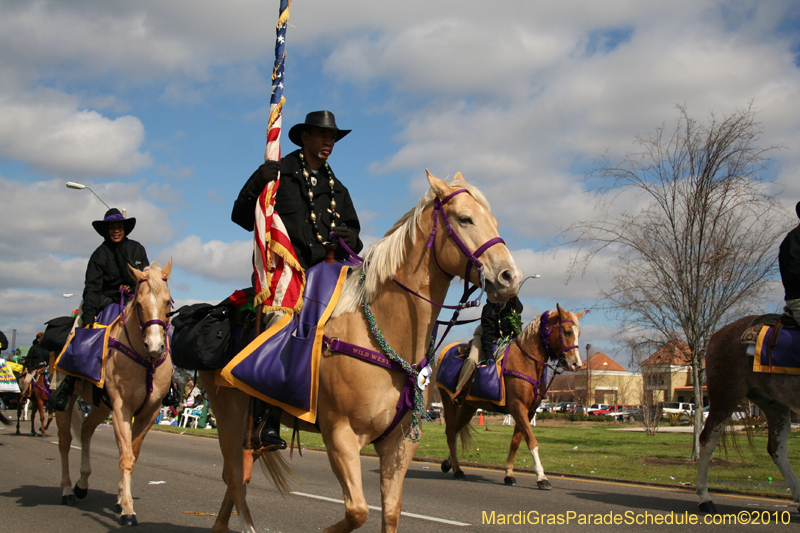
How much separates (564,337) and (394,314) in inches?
287

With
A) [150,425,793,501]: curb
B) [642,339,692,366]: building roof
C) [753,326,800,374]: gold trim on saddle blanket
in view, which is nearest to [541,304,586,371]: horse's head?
[150,425,793,501]: curb

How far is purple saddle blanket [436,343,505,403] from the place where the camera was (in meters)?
10.9

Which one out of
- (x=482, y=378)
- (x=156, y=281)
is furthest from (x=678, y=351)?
(x=156, y=281)

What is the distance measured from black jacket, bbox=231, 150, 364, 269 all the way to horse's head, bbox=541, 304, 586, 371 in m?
A: 6.44

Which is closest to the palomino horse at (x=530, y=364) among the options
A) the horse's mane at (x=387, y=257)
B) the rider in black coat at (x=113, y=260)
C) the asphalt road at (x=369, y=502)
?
the asphalt road at (x=369, y=502)

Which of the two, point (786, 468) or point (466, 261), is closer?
point (466, 261)

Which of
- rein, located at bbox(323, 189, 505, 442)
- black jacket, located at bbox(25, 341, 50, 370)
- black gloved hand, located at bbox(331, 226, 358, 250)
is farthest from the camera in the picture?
black jacket, located at bbox(25, 341, 50, 370)

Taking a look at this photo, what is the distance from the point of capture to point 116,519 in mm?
7105

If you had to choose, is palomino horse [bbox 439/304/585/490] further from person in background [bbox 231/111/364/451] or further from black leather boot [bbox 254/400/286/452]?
black leather boot [bbox 254/400/286/452]

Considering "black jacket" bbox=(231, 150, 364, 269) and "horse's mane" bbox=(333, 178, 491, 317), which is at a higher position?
"black jacket" bbox=(231, 150, 364, 269)

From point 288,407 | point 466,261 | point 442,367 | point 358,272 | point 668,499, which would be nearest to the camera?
point 466,261

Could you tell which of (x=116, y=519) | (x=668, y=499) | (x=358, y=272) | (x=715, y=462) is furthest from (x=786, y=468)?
(x=116, y=519)

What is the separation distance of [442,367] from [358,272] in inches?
290

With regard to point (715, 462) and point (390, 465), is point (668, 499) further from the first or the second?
point (390, 465)
